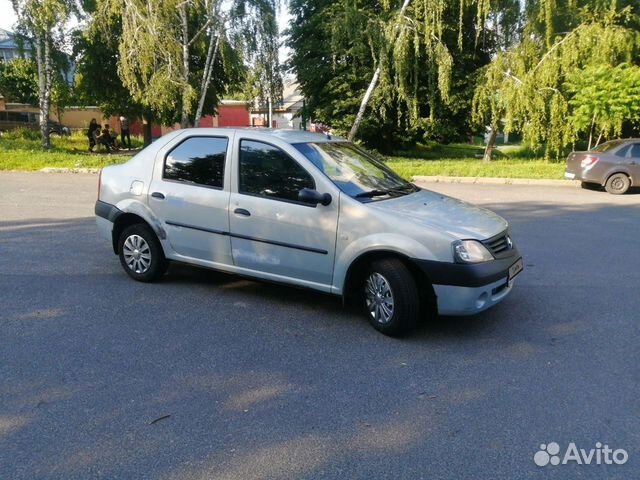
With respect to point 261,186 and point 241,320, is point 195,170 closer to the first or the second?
point 261,186

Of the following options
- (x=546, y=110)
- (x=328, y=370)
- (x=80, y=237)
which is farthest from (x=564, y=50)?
(x=328, y=370)

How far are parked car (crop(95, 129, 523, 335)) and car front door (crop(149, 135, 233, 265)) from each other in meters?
0.01

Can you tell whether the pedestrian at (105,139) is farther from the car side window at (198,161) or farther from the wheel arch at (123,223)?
the car side window at (198,161)

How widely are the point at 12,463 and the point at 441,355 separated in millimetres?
2905

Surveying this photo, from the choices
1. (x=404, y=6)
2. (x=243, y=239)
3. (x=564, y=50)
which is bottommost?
(x=243, y=239)

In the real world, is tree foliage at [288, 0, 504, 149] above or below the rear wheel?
above

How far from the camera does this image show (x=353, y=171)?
17.0ft

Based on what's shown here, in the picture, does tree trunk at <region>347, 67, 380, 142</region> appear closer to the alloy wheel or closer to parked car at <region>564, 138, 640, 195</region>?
parked car at <region>564, 138, 640, 195</region>

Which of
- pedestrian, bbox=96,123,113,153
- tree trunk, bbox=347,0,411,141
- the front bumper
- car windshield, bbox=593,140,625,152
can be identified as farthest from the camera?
pedestrian, bbox=96,123,113,153

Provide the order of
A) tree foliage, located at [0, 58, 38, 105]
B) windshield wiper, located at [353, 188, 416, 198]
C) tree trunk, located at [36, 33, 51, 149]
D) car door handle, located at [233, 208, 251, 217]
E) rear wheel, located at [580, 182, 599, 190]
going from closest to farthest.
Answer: windshield wiper, located at [353, 188, 416, 198] → car door handle, located at [233, 208, 251, 217] → rear wheel, located at [580, 182, 599, 190] → tree trunk, located at [36, 33, 51, 149] → tree foliage, located at [0, 58, 38, 105]

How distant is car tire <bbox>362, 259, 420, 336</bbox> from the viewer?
169 inches

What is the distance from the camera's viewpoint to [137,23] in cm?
1892

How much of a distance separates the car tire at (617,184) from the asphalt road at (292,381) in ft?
28.3

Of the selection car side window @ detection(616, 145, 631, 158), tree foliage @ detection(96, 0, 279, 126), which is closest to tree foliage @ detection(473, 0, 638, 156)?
car side window @ detection(616, 145, 631, 158)
